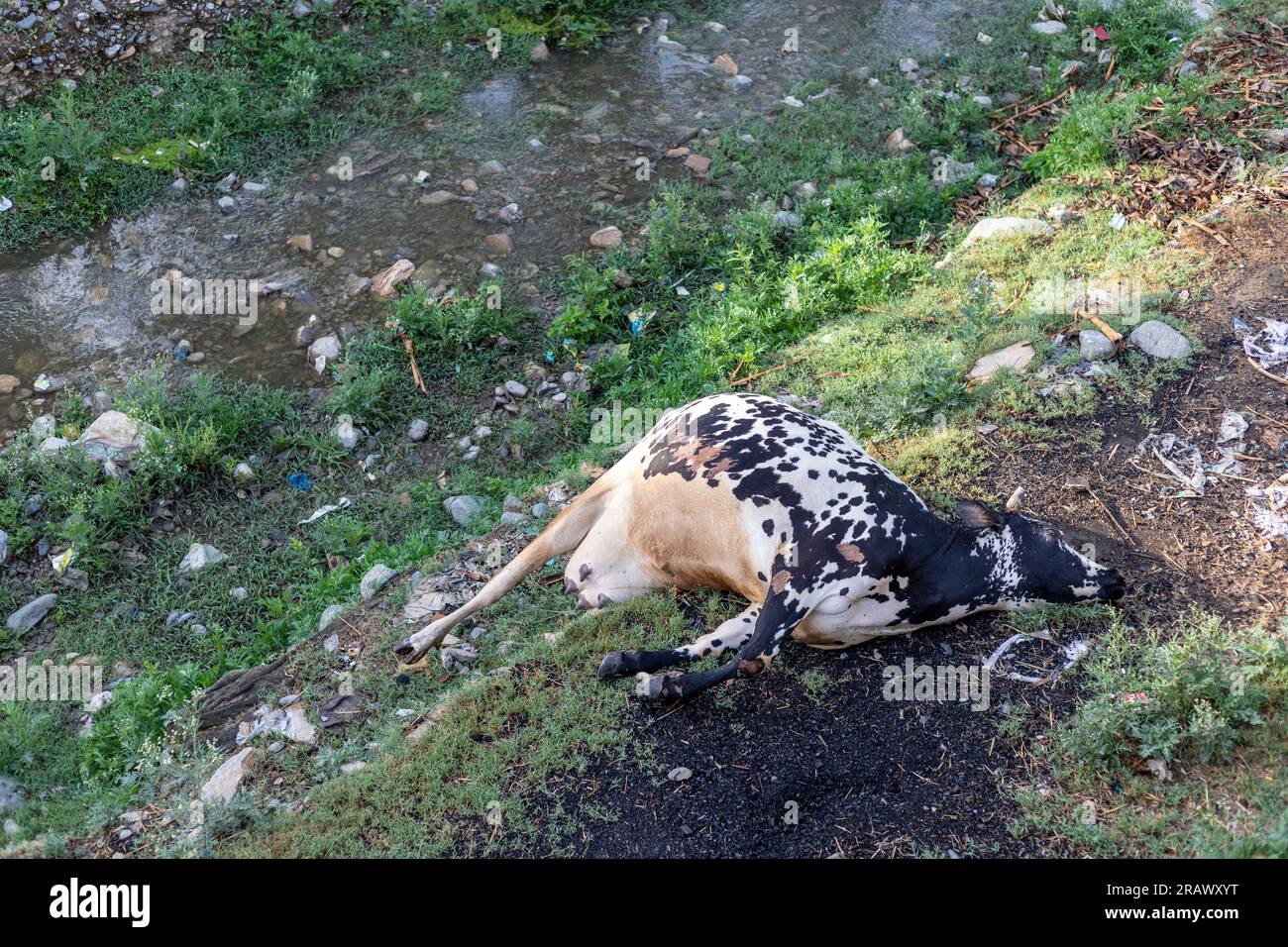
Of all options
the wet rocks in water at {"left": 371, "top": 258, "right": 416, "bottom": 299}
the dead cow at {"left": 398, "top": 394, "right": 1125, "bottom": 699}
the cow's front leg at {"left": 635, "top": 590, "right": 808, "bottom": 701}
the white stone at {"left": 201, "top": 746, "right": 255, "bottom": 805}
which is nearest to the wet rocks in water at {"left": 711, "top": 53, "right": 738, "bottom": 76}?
the wet rocks in water at {"left": 371, "top": 258, "right": 416, "bottom": 299}

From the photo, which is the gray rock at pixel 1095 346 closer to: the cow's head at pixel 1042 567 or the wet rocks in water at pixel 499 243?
the cow's head at pixel 1042 567

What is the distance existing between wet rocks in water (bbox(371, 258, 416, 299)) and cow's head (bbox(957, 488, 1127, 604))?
3862 millimetres

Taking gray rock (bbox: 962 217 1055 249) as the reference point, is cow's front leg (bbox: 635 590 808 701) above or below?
below

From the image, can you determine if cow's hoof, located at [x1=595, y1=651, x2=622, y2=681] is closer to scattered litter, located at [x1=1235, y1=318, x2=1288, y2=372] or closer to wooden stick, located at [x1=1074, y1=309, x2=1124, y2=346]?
wooden stick, located at [x1=1074, y1=309, x2=1124, y2=346]

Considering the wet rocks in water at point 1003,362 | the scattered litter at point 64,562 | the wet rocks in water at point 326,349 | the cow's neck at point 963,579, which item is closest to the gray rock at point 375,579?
the scattered litter at point 64,562

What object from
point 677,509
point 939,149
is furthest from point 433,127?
point 677,509

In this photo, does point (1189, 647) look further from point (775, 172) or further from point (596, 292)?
point (775, 172)

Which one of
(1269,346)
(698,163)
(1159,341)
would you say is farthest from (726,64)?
(1269,346)

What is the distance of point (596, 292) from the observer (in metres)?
6.24

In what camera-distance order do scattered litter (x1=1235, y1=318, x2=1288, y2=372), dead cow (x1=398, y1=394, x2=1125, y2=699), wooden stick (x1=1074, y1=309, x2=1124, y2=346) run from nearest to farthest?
dead cow (x1=398, y1=394, x2=1125, y2=699) → scattered litter (x1=1235, y1=318, x2=1288, y2=372) → wooden stick (x1=1074, y1=309, x2=1124, y2=346)

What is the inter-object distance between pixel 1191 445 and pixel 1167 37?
4529mm

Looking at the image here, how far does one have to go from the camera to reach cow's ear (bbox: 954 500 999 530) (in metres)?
4.07

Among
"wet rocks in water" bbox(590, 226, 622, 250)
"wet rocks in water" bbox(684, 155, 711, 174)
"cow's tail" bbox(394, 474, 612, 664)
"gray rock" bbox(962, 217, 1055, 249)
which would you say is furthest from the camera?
"wet rocks in water" bbox(684, 155, 711, 174)

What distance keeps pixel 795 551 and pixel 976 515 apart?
751 millimetres
